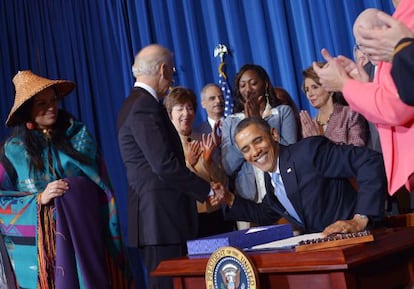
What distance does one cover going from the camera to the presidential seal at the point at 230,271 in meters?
1.40

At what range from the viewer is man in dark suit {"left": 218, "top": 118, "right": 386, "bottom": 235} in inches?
78.7

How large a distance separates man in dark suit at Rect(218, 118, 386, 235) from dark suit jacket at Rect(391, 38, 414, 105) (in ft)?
2.74

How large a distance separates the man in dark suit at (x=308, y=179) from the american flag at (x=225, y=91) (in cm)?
146

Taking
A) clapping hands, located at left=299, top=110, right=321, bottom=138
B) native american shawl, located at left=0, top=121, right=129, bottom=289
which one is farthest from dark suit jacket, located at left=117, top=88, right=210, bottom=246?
clapping hands, located at left=299, top=110, right=321, bottom=138

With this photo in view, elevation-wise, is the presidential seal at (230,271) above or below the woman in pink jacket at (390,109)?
below

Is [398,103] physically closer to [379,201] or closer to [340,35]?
[379,201]

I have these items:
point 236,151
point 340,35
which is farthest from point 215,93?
point 340,35

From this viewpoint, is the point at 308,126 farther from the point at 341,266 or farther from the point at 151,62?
the point at 341,266

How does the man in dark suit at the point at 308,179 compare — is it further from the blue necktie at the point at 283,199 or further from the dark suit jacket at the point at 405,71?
the dark suit jacket at the point at 405,71

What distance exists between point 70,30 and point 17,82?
8.18 feet

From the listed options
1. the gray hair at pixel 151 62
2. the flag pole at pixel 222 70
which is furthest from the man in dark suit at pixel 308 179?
the flag pole at pixel 222 70

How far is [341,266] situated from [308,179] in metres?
0.89

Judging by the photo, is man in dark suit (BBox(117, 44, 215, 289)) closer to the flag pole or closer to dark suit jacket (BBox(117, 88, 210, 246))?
dark suit jacket (BBox(117, 88, 210, 246))

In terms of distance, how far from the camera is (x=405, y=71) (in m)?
1.06
